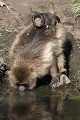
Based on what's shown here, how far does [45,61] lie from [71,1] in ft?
9.93

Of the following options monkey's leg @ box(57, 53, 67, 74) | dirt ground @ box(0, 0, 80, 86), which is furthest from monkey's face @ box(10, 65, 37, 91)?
dirt ground @ box(0, 0, 80, 86)

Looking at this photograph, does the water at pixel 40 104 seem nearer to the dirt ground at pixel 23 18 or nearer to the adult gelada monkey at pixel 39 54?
the adult gelada monkey at pixel 39 54

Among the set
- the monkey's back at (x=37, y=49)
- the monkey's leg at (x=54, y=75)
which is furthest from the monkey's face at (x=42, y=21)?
the monkey's leg at (x=54, y=75)

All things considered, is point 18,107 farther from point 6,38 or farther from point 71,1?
point 71,1

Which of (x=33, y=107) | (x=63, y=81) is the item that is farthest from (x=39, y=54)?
(x=33, y=107)

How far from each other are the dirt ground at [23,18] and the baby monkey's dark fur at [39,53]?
699mm

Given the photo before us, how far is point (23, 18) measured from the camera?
11.4 meters

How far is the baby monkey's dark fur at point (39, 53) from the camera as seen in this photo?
884 cm

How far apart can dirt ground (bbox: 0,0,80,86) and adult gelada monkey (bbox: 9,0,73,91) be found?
0.70 m

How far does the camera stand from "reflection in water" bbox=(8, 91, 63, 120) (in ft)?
25.5

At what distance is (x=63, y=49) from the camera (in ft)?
32.3

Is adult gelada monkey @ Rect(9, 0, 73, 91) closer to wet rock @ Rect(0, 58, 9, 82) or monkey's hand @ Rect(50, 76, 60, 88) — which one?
monkey's hand @ Rect(50, 76, 60, 88)

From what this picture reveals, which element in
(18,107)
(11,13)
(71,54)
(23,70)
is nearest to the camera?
(18,107)

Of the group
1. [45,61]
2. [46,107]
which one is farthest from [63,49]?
[46,107]
